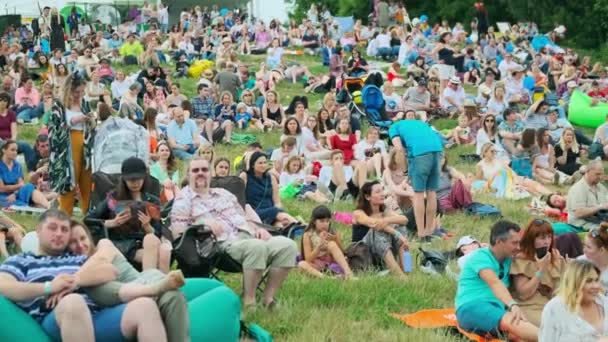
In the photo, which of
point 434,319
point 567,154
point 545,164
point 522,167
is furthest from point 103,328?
point 567,154

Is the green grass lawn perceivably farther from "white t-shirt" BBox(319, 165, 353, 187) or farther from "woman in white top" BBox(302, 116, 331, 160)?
"woman in white top" BBox(302, 116, 331, 160)

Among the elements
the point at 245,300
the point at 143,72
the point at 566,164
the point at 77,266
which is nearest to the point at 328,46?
the point at 143,72

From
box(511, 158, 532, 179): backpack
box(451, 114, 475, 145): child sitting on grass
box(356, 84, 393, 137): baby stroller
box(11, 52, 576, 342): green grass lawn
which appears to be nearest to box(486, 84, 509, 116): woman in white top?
box(451, 114, 475, 145): child sitting on grass

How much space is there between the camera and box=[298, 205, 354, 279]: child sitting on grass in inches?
377

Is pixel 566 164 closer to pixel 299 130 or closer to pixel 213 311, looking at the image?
pixel 299 130

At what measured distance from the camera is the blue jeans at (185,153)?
51.7 ft

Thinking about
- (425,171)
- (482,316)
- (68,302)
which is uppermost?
(68,302)

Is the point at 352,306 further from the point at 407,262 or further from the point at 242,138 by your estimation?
the point at 242,138

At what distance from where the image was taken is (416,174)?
11734 millimetres

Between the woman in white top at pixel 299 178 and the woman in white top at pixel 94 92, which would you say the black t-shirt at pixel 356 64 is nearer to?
the woman in white top at pixel 94 92

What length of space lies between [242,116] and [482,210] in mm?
6887

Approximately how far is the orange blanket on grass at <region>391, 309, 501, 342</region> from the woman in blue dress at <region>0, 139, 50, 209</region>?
15.9 feet

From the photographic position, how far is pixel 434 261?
1015 centimetres

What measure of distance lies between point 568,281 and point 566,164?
10112 millimetres
